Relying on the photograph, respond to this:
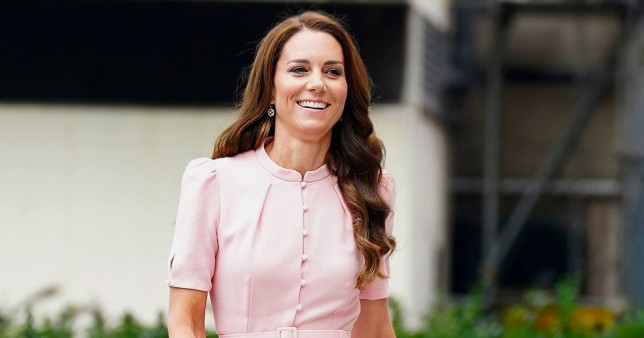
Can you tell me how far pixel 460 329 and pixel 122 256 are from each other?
3.28m

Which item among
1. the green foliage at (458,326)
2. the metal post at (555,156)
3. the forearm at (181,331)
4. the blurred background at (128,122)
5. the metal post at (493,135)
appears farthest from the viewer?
the metal post at (555,156)

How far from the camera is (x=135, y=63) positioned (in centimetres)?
970

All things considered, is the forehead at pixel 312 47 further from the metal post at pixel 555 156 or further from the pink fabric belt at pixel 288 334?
the metal post at pixel 555 156

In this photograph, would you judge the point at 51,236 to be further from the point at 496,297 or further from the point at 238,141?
the point at 238,141

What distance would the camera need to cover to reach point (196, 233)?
3.48 metres

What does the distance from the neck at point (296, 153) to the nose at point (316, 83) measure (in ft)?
0.54

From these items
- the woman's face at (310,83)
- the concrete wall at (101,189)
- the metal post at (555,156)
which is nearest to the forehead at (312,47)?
the woman's face at (310,83)

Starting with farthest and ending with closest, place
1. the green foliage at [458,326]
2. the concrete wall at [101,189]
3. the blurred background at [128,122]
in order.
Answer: the concrete wall at [101,189], the blurred background at [128,122], the green foliage at [458,326]

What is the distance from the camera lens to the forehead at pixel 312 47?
3537 mm

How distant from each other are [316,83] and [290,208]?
0.30 m

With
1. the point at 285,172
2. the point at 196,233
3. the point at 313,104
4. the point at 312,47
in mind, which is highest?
the point at 312,47

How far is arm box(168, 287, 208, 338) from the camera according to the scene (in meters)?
3.44

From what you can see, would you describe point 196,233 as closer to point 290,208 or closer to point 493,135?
point 290,208

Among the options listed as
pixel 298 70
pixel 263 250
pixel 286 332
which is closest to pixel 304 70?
pixel 298 70
